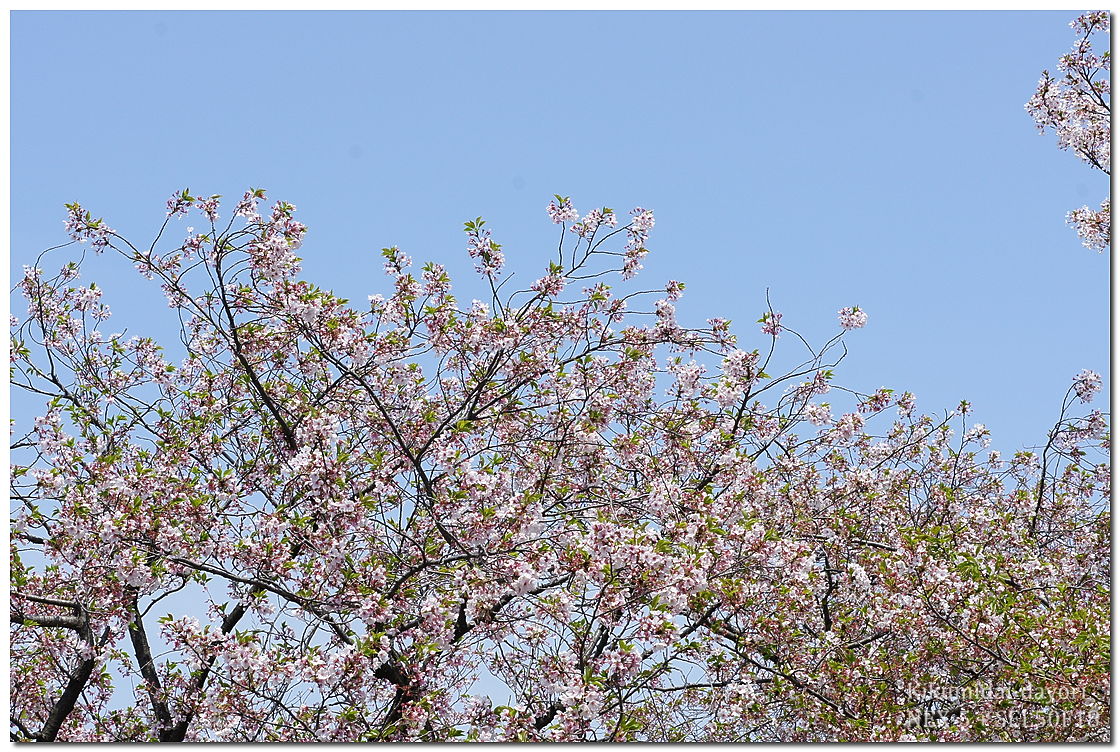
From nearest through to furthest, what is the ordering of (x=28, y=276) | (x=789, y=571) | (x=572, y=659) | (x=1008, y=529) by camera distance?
(x=572, y=659)
(x=789, y=571)
(x=28, y=276)
(x=1008, y=529)

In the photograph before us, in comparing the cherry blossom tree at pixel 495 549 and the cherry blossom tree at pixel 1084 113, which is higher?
the cherry blossom tree at pixel 1084 113

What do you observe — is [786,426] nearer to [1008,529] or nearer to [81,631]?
[1008,529]

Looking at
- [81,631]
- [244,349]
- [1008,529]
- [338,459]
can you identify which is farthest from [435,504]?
[1008,529]

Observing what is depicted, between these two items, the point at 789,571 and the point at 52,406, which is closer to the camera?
the point at 789,571

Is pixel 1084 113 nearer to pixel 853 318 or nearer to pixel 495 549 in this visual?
pixel 853 318

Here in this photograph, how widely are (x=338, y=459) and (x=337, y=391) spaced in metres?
1.16

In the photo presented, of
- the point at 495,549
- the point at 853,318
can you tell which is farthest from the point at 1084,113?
the point at 495,549

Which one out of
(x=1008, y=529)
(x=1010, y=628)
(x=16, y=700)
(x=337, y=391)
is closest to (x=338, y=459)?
(x=337, y=391)

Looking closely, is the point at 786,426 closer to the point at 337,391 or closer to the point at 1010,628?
the point at 1010,628

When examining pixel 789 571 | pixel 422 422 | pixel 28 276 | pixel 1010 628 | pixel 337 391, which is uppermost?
pixel 28 276

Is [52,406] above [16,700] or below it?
above

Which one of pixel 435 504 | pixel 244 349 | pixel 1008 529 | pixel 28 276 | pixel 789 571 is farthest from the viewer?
pixel 1008 529

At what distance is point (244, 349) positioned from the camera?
616 centimetres

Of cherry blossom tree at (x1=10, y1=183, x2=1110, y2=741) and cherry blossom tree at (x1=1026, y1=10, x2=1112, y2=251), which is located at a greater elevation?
cherry blossom tree at (x1=1026, y1=10, x2=1112, y2=251)
